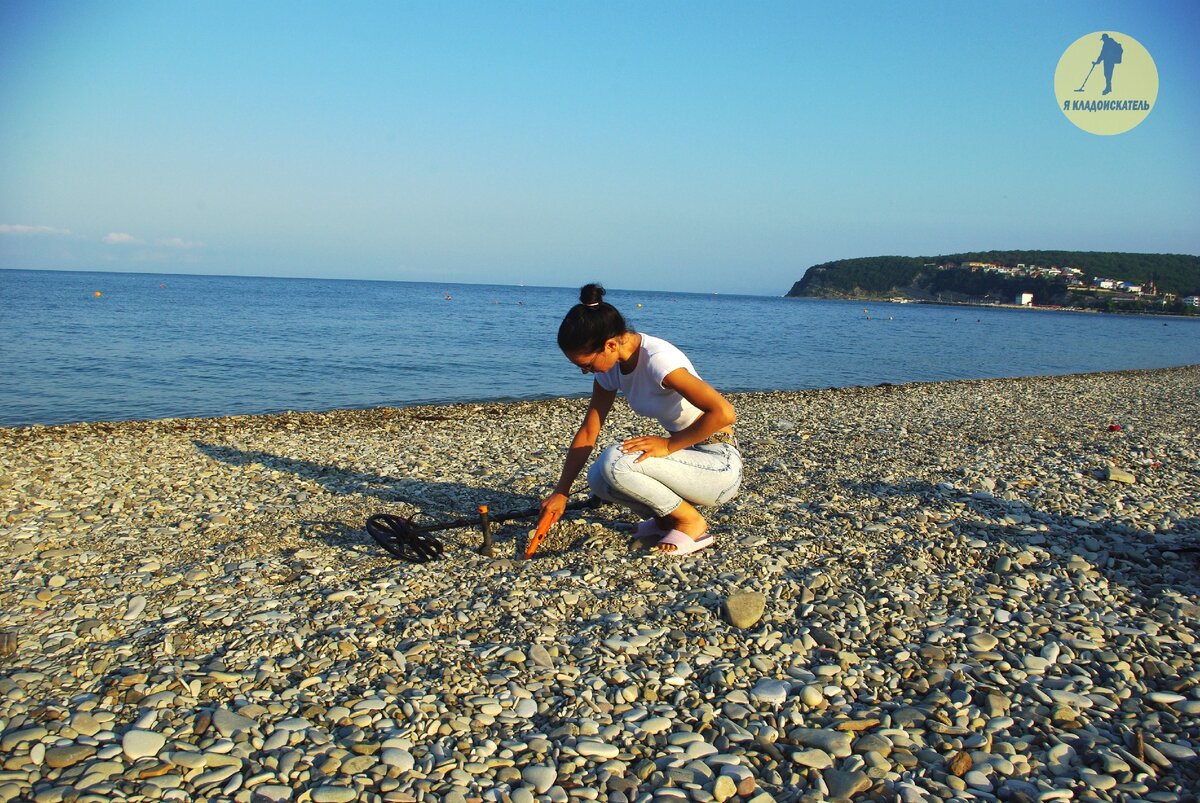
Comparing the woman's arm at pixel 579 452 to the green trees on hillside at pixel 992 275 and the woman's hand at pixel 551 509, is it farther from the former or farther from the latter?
the green trees on hillside at pixel 992 275

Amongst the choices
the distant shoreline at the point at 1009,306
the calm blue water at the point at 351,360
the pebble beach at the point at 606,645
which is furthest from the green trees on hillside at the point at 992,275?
the pebble beach at the point at 606,645

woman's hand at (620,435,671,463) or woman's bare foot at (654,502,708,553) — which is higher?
woman's hand at (620,435,671,463)

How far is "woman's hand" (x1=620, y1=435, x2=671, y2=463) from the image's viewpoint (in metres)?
5.41

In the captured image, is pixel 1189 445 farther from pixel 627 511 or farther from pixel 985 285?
pixel 985 285

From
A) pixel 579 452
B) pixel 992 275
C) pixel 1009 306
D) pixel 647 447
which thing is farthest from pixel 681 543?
pixel 992 275

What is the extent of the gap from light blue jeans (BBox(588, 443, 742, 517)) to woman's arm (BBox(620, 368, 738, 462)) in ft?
0.25

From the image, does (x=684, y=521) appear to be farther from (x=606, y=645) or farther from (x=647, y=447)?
(x=606, y=645)

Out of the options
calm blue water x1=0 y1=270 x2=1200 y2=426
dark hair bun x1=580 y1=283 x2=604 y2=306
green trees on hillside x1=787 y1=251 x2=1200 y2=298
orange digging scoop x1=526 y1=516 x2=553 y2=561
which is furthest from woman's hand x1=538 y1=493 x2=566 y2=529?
green trees on hillside x1=787 y1=251 x2=1200 y2=298

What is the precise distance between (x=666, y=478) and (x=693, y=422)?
460 mm

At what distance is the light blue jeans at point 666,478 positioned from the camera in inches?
214

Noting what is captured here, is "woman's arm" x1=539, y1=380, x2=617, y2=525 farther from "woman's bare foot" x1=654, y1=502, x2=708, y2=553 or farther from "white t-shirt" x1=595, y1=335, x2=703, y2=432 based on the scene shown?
"woman's bare foot" x1=654, y1=502, x2=708, y2=553

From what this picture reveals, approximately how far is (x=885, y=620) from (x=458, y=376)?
20.0 meters

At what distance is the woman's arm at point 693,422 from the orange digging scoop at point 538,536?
0.75 meters

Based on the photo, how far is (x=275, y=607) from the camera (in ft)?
15.9
